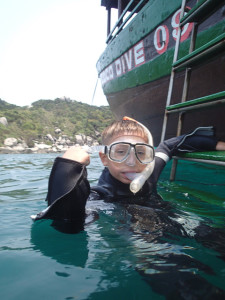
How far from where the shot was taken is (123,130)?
5.75 ft

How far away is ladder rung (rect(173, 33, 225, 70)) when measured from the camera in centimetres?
192

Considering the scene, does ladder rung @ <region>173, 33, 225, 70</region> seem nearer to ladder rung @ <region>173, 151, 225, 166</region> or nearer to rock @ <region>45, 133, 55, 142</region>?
ladder rung @ <region>173, 151, 225, 166</region>

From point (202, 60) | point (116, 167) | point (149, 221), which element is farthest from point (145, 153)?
point (202, 60)

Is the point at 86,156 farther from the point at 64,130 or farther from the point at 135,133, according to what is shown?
the point at 64,130

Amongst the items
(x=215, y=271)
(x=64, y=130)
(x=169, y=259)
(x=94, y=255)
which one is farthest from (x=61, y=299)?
(x=64, y=130)

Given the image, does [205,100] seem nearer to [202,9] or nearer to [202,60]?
[202,60]

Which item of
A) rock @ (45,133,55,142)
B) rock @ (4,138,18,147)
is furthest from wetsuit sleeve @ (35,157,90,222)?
rock @ (45,133,55,142)

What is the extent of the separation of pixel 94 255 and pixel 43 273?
0.26 meters

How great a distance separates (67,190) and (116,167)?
582mm

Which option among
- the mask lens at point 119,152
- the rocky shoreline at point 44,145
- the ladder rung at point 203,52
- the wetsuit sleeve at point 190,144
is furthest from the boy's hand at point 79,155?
the rocky shoreline at point 44,145

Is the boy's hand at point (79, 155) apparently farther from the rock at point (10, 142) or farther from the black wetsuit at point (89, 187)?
the rock at point (10, 142)

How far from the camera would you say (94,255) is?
3.65ft

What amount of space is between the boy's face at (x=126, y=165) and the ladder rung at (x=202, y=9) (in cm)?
160

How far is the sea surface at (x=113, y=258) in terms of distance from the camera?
2.74 feet
